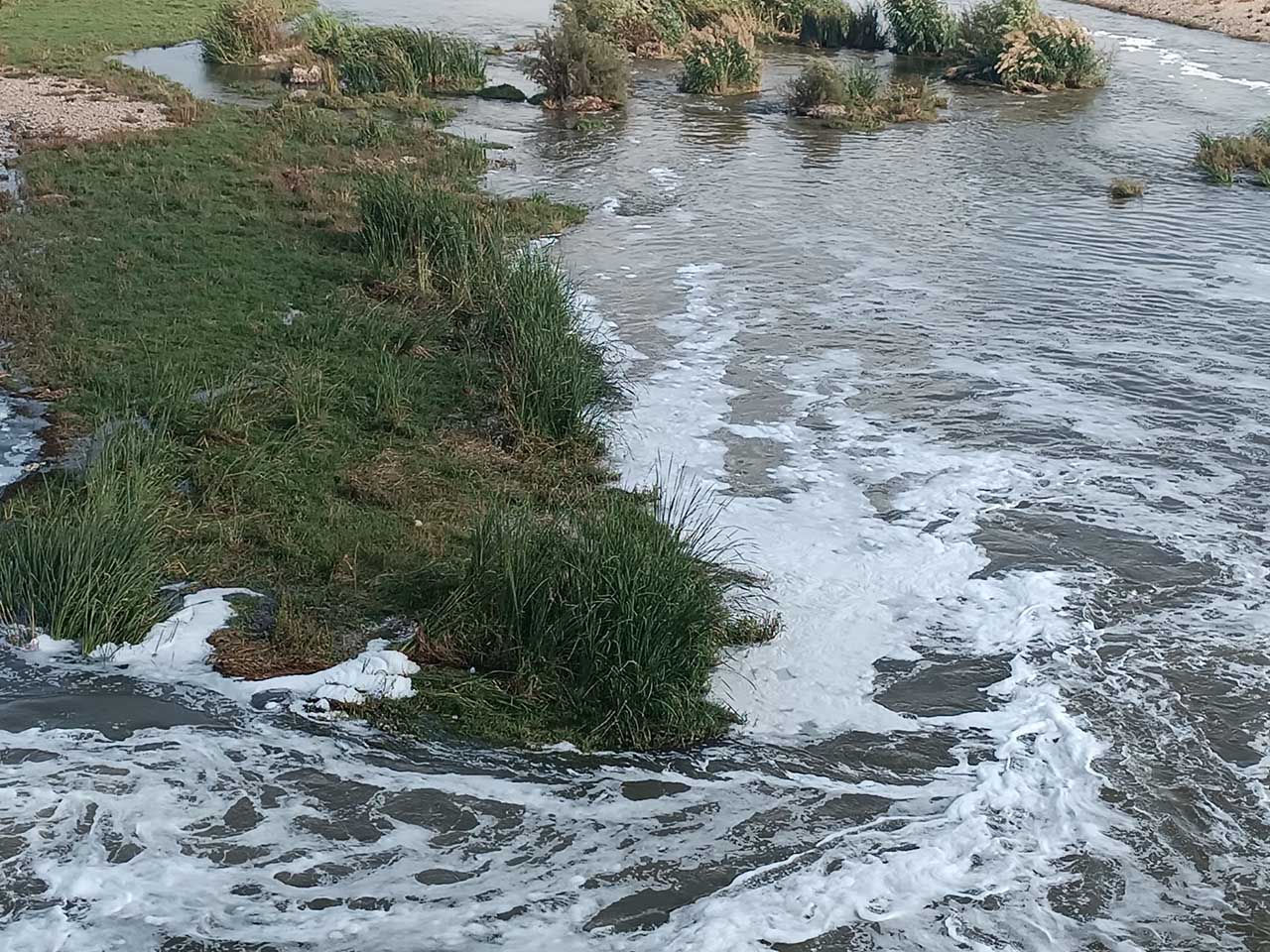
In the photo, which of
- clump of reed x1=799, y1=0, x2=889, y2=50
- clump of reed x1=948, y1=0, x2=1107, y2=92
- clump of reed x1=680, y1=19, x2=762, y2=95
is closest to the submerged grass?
clump of reed x1=948, y1=0, x2=1107, y2=92

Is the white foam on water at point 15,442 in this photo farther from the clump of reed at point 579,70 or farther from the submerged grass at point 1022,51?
the submerged grass at point 1022,51

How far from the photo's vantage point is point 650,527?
8.02 meters

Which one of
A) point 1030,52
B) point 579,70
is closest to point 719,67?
point 579,70

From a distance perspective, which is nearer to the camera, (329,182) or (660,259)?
(660,259)

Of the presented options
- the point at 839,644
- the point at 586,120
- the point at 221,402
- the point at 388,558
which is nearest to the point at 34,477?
the point at 221,402

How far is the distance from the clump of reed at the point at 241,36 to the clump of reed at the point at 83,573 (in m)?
23.3

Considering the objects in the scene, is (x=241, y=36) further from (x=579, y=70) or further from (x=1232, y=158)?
(x=1232, y=158)

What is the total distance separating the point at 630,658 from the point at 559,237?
10933 millimetres

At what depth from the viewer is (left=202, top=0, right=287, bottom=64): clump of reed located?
2888 cm

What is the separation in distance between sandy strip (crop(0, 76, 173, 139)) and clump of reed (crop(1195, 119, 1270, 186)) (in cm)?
1688

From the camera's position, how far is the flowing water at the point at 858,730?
19.7 feet

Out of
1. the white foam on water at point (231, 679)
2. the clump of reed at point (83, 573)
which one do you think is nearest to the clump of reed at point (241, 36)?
the clump of reed at point (83, 573)

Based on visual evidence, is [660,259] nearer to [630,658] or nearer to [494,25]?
[630,658]

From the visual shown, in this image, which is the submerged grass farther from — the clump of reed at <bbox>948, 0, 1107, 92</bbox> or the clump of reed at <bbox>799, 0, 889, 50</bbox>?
the clump of reed at <bbox>799, 0, 889, 50</bbox>
